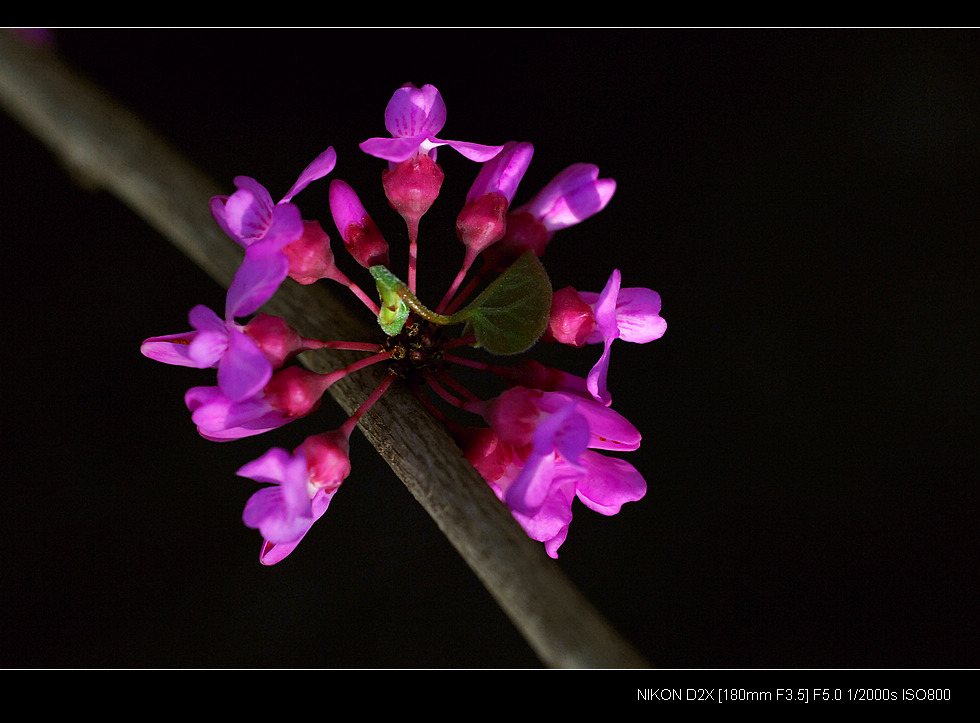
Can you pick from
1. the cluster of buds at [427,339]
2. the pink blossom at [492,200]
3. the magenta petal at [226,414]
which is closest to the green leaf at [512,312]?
the cluster of buds at [427,339]

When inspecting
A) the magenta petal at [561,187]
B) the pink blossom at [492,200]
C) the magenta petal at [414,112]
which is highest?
the magenta petal at [414,112]

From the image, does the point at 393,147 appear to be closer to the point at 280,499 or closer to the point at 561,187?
the point at 561,187

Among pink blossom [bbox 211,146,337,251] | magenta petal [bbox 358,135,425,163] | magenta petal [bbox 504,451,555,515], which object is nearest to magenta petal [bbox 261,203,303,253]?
pink blossom [bbox 211,146,337,251]

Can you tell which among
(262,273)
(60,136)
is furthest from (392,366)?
(60,136)

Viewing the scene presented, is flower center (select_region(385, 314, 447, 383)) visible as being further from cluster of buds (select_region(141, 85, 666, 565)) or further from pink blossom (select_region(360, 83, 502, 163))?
pink blossom (select_region(360, 83, 502, 163))

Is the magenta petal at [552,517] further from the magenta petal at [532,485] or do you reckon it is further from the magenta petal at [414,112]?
the magenta petal at [414,112]

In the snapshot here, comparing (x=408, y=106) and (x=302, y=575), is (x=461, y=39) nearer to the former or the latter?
(x=408, y=106)
